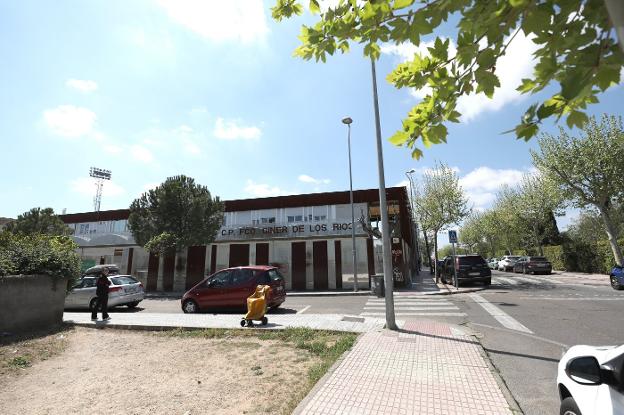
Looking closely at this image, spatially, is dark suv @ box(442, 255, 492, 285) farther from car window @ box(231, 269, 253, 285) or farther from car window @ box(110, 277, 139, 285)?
car window @ box(110, 277, 139, 285)

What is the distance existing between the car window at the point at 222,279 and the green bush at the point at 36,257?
4.31m

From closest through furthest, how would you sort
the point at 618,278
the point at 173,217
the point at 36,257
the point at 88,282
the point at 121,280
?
1. the point at 36,257
2. the point at 121,280
3. the point at 88,282
4. the point at 618,278
5. the point at 173,217

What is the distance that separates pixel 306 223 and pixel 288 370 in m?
19.5

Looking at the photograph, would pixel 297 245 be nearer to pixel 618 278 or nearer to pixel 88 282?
pixel 88 282

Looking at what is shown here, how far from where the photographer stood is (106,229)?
32.1 meters

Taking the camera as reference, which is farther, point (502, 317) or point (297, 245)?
point (297, 245)

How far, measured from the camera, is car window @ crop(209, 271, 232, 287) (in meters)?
12.5

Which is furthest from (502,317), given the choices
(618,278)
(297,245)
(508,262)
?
(508,262)

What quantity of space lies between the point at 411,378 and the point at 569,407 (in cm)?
277

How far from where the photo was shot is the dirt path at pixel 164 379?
4.42 meters

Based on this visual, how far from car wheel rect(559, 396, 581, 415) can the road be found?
5.66 ft

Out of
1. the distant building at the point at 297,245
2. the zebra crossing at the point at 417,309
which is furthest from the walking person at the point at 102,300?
the distant building at the point at 297,245

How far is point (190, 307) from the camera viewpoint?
12805 millimetres

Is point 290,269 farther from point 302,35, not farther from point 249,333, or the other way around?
point 302,35
